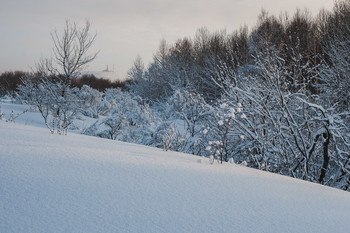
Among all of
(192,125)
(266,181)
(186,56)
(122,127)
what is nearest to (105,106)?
(122,127)

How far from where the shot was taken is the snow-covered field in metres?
1.28

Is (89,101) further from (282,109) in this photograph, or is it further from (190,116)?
(282,109)

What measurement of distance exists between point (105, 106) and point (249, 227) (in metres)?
16.6

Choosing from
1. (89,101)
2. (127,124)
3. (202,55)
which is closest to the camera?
(127,124)

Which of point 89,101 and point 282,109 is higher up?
point 89,101

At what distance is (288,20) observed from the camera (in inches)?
858

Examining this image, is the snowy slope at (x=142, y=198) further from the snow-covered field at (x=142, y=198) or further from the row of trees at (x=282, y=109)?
the row of trees at (x=282, y=109)

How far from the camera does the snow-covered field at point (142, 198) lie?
1275 millimetres

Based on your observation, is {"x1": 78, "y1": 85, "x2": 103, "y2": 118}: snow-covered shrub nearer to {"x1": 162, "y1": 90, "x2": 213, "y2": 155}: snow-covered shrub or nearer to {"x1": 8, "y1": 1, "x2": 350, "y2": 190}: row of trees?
{"x1": 8, "y1": 1, "x2": 350, "y2": 190}: row of trees

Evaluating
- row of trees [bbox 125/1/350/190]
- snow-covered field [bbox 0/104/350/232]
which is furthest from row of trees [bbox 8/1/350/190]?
snow-covered field [bbox 0/104/350/232]

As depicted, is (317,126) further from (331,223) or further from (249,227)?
(249,227)

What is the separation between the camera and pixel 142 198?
1566 mm

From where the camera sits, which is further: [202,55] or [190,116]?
[202,55]

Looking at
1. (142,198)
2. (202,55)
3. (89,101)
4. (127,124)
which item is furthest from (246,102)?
(202,55)
